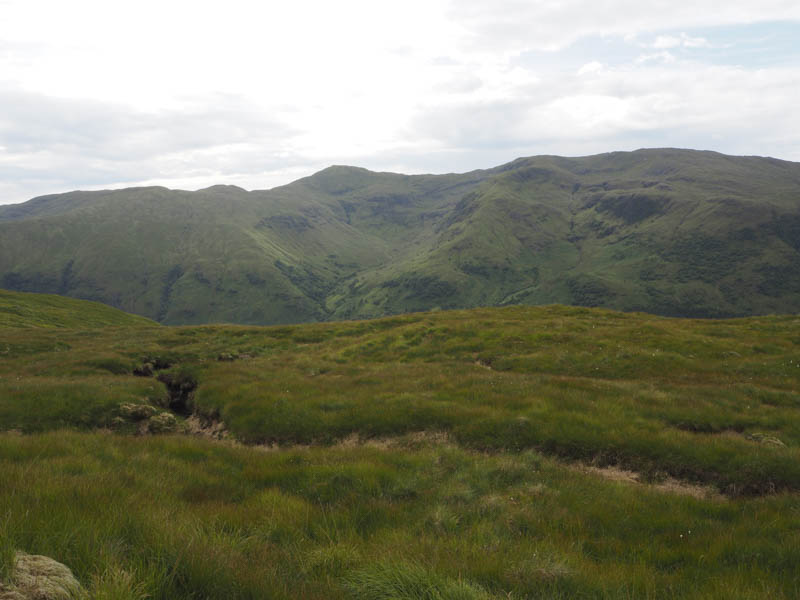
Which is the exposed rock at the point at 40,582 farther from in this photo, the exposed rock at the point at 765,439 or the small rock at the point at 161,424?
the exposed rock at the point at 765,439

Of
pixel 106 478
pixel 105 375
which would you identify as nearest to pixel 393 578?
pixel 106 478

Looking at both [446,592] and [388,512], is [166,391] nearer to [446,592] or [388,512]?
[388,512]

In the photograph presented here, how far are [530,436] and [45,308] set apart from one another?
323ft

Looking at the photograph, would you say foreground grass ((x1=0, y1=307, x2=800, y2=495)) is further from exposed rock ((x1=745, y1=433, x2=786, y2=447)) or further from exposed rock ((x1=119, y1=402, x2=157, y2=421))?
exposed rock ((x1=119, y1=402, x2=157, y2=421))

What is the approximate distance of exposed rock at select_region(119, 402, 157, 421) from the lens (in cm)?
1889

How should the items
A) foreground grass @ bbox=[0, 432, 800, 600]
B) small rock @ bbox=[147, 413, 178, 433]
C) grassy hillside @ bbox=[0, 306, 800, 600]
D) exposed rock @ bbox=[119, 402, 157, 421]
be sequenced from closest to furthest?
foreground grass @ bbox=[0, 432, 800, 600] → grassy hillside @ bbox=[0, 306, 800, 600] → small rock @ bbox=[147, 413, 178, 433] → exposed rock @ bbox=[119, 402, 157, 421]

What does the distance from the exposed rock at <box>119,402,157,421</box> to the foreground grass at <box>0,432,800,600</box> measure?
24.7ft

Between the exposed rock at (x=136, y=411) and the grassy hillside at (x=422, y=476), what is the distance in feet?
0.27

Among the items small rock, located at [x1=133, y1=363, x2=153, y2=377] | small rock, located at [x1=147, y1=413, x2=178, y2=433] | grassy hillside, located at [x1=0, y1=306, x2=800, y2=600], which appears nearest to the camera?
grassy hillside, located at [x1=0, y1=306, x2=800, y2=600]

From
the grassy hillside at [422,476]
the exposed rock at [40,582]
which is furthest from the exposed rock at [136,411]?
the exposed rock at [40,582]

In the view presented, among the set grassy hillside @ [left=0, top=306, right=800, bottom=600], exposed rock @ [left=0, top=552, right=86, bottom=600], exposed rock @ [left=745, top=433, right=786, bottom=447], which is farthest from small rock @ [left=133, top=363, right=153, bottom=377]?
exposed rock @ [left=745, top=433, right=786, bottom=447]

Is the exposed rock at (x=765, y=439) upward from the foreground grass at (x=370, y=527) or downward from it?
downward

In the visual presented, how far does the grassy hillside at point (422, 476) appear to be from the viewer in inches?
204

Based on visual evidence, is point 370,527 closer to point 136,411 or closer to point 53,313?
point 136,411
